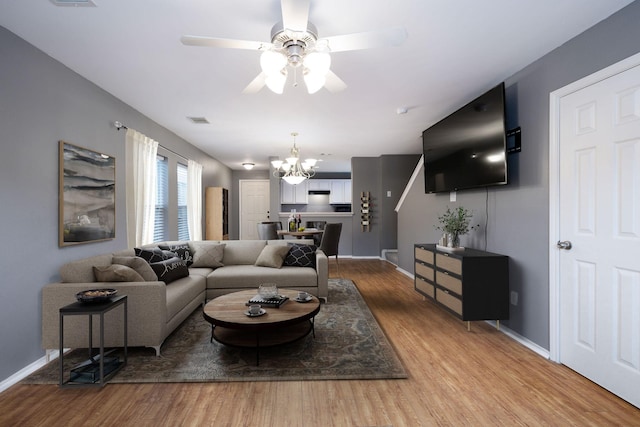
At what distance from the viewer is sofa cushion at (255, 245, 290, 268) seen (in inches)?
164

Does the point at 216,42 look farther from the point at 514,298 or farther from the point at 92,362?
the point at 514,298

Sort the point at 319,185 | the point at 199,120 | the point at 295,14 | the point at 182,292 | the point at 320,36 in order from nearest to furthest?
the point at 295,14, the point at 320,36, the point at 182,292, the point at 199,120, the point at 319,185

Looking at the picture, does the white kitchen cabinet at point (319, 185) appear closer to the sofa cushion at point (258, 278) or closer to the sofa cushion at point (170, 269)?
the sofa cushion at point (258, 278)

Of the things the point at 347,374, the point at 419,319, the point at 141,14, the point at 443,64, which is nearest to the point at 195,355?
the point at 347,374

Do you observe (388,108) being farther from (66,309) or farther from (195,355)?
(66,309)

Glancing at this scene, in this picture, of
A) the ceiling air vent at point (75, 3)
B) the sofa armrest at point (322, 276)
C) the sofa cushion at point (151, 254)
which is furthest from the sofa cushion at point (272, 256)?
the ceiling air vent at point (75, 3)

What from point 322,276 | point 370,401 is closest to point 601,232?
point 370,401

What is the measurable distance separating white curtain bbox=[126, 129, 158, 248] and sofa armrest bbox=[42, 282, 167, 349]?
1.33 metres

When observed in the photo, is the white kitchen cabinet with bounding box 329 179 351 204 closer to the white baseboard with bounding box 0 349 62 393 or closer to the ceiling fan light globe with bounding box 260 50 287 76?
the white baseboard with bounding box 0 349 62 393

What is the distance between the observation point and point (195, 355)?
2.58 meters

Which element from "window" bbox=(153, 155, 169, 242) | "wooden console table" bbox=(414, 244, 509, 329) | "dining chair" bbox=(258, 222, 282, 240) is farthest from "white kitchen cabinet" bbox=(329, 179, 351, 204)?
"wooden console table" bbox=(414, 244, 509, 329)

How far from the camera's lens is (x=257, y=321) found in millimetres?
2375

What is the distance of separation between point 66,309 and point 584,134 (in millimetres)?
3837

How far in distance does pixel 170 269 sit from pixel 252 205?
6.29 meters
